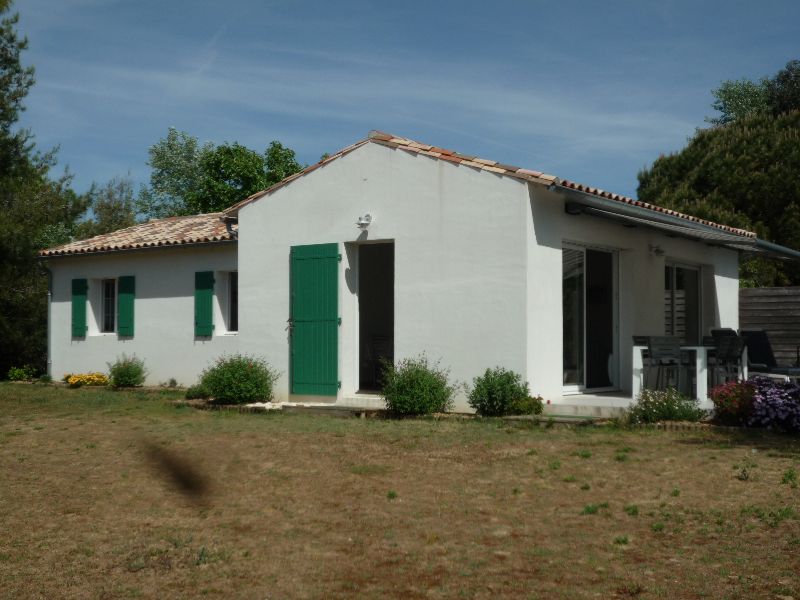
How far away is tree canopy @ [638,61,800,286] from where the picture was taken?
26.1m

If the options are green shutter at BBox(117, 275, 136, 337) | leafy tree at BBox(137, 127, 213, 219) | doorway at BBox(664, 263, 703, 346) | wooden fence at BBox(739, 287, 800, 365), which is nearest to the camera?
doorway at BBox(664, 263, 703, 346)

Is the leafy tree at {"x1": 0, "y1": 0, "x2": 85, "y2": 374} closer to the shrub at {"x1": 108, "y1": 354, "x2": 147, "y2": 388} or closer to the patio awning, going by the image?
the shrub at {"x1": 108, "y1": 354, "x2": 147, "y2": 388}

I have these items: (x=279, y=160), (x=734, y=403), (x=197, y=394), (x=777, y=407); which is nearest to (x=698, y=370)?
(x=734, y=403)

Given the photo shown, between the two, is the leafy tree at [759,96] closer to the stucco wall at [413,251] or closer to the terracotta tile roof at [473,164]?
the terracotta tile roof at [473,164]

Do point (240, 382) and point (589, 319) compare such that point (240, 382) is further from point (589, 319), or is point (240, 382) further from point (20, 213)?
point (20, 213)

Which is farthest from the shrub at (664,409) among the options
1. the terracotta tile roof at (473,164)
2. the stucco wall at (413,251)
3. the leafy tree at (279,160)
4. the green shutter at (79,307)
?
the leafy tree at (279,160)

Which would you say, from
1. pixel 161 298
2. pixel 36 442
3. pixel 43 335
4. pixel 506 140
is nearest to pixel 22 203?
pixel 43 335

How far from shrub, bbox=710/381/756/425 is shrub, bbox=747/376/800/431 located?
61 millimetres

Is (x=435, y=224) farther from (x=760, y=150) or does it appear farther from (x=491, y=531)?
(x=760, y=150)

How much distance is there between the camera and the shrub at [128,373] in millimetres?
17344

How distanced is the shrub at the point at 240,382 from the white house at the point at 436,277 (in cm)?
38

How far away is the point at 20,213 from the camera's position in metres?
23.4

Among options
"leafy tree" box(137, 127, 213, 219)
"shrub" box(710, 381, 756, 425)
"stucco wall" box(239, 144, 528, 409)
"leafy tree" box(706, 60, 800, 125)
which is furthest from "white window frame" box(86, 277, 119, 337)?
"leafy tree" box(137, 127, 213, 219)

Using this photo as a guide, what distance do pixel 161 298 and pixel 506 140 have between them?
783cm
